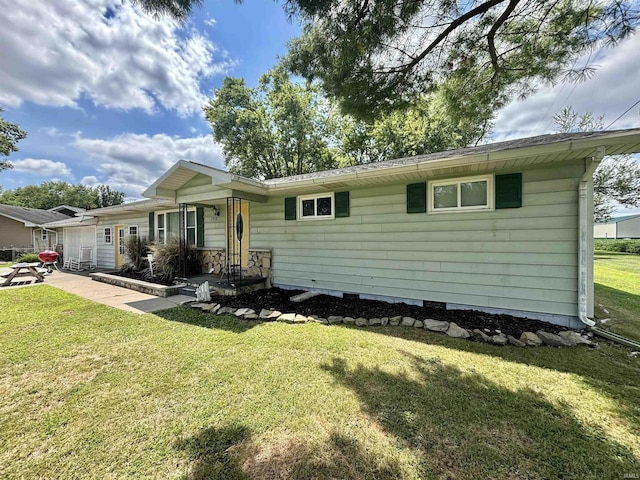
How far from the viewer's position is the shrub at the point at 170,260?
8078 mm

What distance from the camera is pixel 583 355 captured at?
3.26m

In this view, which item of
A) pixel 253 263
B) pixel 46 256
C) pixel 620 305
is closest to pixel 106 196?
pixel 46 256

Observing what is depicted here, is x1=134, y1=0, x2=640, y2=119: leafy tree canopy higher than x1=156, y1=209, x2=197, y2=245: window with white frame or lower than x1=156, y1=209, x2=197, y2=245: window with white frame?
higher

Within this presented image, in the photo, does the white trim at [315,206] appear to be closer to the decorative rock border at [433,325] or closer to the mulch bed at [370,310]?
the mulch bed at [370,310]

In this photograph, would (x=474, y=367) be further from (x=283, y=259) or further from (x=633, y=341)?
(x=283, y=259)

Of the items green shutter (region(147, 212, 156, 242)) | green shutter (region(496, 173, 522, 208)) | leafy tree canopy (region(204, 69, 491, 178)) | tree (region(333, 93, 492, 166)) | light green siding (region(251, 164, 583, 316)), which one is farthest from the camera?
leafy tree canopy (region(204, 69, 491, 178))

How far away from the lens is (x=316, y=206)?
654 centimetres

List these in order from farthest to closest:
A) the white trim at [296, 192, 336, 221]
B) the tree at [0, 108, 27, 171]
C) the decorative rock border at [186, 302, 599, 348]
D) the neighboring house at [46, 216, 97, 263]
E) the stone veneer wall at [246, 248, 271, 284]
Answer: the tree at [0, 108, 27, 171]
the neighboring house at [46, 216, 97, 263]
the stone veneer wall at [246, 248, 271, 284]
the white trim at [296, 192, 336, 221]
the decorative rock border at [186, 302, 599, 348]

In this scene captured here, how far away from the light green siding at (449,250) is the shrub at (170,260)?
3.40 meters

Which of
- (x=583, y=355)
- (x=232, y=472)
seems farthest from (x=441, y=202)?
(x=232, y=472)

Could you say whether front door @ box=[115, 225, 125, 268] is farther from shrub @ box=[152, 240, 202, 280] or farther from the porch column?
the porch column

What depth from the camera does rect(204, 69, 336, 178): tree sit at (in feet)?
61.4

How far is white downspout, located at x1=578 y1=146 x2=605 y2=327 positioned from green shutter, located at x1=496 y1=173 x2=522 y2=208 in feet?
2.44

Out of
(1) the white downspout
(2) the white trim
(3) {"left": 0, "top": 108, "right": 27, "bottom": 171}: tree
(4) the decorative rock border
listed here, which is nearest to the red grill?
(4) the decorative rock border
